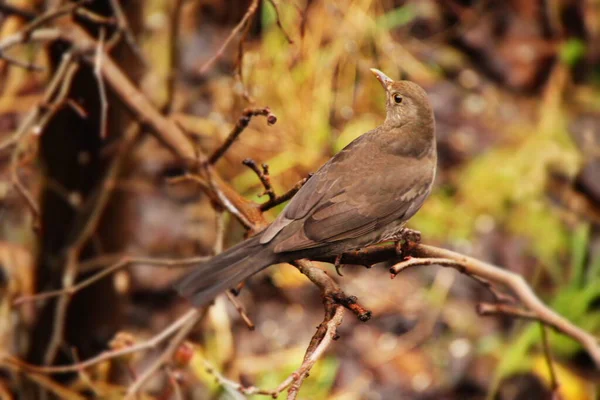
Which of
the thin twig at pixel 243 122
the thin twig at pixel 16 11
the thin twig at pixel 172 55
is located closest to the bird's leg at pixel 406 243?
the thin twig at pixel 243 122

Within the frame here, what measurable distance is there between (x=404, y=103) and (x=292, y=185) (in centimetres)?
240

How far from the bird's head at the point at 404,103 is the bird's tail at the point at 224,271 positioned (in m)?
0.67

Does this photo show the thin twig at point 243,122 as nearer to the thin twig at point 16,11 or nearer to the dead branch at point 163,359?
the dead branch at point 163,359

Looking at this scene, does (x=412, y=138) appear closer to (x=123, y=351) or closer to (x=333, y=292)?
(x=333, y=292)

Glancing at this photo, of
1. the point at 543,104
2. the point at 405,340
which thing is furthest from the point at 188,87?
the point at 543,104

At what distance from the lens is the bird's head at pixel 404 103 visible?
2592 mm

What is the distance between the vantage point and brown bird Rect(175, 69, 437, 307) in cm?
232

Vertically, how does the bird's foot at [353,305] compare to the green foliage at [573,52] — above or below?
below

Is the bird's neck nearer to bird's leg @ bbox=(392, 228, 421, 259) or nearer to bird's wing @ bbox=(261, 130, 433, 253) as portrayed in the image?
bird's wing @ bbox=(261, 130, 433, 253)

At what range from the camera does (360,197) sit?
2.57m

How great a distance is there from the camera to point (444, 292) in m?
5.23

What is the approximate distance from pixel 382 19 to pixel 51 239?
3.07 meters

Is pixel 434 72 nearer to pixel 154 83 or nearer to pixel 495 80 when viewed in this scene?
pixel 495 80

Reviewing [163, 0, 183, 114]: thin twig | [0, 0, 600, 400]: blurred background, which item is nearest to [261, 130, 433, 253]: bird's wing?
[163, 0, 183, 114]: thin twig
